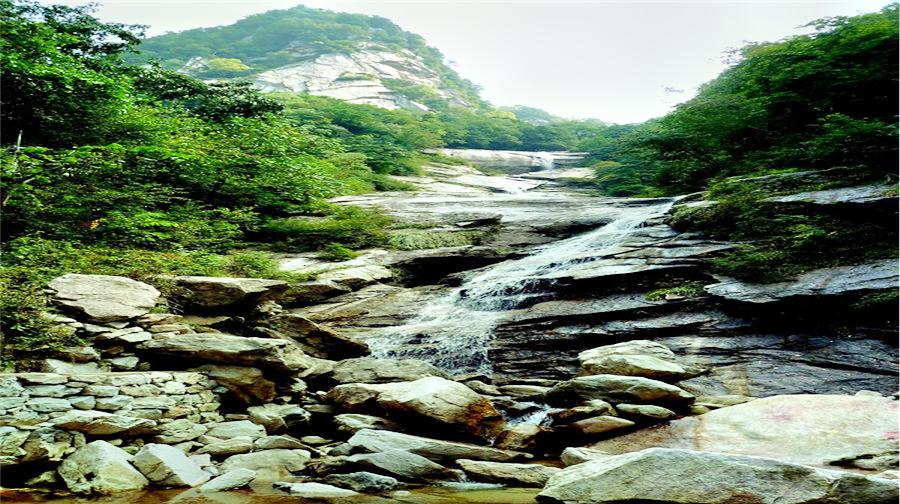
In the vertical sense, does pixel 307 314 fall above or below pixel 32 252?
below

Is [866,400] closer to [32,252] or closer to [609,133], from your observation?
[32,252]

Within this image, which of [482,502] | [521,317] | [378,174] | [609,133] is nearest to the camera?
[482,502]

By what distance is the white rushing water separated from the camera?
30.2 feet

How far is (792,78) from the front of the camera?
527 inches

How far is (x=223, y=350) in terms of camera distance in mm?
6516

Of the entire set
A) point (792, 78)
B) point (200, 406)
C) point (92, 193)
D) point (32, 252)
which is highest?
point (792, 78)

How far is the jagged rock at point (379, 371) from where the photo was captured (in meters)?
7.42

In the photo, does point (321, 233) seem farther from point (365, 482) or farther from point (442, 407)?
point (365, 482)

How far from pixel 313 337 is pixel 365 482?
4.93m

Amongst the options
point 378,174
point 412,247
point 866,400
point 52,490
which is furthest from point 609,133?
point 52,490

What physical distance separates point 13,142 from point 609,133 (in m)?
37.2

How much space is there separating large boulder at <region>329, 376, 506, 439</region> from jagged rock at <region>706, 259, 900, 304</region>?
4.89 m

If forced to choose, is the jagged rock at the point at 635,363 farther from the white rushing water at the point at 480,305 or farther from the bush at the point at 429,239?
the bush at the point at 429,239

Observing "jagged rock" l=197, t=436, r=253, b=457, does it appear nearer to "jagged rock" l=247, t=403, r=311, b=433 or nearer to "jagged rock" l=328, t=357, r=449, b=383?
"jagged rock" l=247, t=403, r=311, b=433
